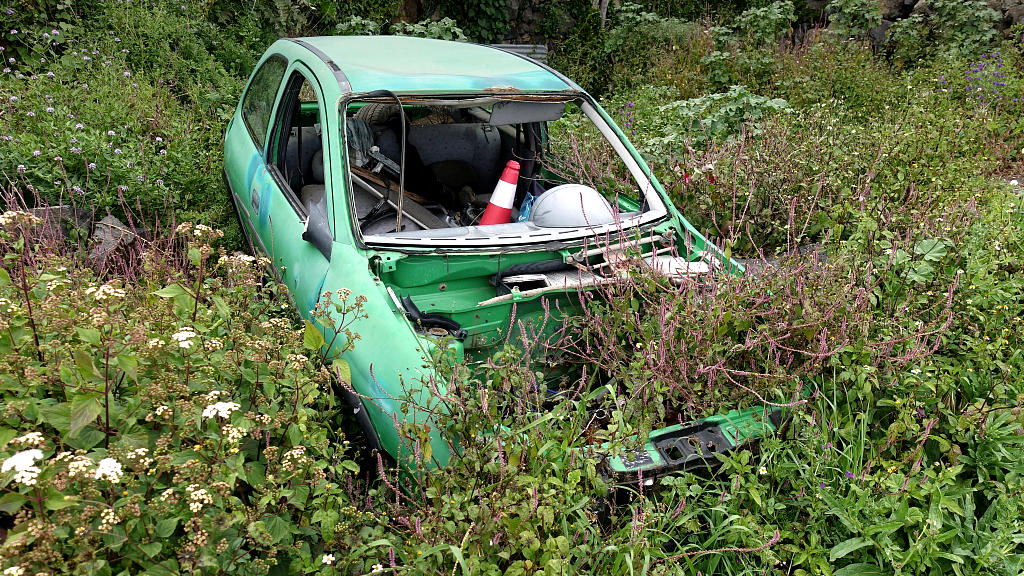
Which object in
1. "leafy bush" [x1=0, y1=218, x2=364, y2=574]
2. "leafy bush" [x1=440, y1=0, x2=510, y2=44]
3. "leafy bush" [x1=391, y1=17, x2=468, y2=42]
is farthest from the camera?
"leafy bush" [x1=440, y1=0, x2=510, y2=44]

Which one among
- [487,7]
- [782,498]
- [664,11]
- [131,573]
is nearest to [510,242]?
[782,498]

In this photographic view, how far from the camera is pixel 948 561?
87.7 inches

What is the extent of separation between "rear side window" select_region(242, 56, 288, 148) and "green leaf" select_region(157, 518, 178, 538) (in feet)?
8.51

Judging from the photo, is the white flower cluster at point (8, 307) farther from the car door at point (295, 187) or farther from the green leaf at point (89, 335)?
the car door at point (295, 187)

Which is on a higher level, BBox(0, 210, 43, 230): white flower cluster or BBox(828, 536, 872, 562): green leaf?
BBox(0, 210, 43, 230): white flower cluster

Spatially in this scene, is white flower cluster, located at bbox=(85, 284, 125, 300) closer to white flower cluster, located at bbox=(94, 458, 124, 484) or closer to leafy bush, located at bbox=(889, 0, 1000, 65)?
white flower cluster, located at bbox=(94, 458, 124, 484)

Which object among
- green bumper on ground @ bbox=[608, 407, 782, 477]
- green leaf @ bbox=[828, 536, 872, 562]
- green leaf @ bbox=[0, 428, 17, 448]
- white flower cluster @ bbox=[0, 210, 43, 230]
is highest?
white flower cluster @ bbox=[0, 210, 43, 230]

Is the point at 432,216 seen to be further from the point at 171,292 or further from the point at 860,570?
the point at 860,570

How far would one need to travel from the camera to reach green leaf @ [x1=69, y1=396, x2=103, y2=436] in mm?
1595

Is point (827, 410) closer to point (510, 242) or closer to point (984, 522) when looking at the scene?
point (984, 522)

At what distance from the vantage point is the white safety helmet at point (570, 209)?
3.11m

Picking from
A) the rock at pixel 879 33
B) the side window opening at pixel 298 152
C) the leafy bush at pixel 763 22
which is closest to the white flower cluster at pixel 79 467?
the side window opening at pixel 298 152

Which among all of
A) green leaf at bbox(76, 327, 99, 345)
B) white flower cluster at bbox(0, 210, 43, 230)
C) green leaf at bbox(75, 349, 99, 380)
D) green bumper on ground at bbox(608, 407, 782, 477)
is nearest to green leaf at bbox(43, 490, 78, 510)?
green leaf at bbox(75, 349, 99, 380)

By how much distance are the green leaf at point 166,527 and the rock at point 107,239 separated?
95.5 inches
